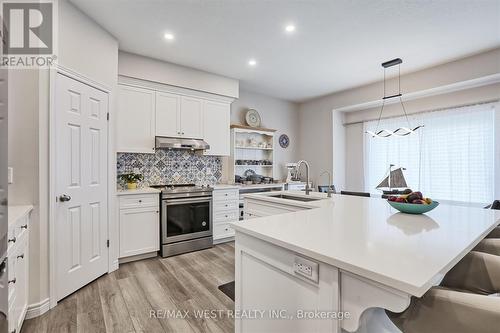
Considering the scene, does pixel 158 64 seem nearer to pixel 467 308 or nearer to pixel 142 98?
pixel 142 98

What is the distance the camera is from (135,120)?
3354 mm

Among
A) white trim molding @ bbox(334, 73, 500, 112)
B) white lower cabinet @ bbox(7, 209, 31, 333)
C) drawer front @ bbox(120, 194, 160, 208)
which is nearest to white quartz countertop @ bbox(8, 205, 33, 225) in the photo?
white lower cabinet @ bbox(7, 209, 31, 333)

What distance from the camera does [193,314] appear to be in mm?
2010

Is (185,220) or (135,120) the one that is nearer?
(135,120)

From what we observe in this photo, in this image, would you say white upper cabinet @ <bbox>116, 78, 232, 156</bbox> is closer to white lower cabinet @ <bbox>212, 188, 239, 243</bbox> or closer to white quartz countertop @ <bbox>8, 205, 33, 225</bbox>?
white lower cabinet @ <bbox>212, 188, 239, 243</bbox>

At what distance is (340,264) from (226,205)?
317 cm

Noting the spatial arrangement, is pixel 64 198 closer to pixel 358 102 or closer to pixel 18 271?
pixel 18 271

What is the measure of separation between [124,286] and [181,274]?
1.91 ft

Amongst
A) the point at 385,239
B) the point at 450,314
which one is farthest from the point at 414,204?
the point at 450,314

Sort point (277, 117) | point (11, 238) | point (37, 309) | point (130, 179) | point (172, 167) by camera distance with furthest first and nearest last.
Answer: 1. point (277, 117)
2. point (172, 167)
3. point (130, 179)
4. point (37, 309)
5. point (11, 238)

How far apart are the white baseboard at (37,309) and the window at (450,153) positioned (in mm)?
5129

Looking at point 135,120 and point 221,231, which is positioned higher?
point 135,120

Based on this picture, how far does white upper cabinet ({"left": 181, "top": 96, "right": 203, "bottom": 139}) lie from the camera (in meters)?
3.77

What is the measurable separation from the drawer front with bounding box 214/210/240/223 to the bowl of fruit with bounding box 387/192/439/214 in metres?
2.62
